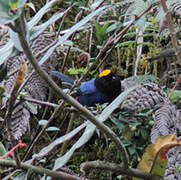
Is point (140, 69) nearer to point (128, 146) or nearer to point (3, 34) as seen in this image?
point (128, 146)

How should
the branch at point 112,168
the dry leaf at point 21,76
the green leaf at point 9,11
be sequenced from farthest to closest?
the branch at point 112,168 < the dry leaf at point 21,76 < the green leaf at point 9,11

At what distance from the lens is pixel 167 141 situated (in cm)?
74

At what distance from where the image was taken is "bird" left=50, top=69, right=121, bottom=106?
7.61ft

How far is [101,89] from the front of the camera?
2.42 meters

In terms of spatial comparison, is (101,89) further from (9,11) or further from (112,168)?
(9,11)

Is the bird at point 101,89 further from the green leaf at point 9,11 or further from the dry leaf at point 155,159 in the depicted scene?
the green leaf at point 9,11

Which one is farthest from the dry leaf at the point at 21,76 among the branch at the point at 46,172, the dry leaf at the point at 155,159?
the dry leaf at the point at 155,159

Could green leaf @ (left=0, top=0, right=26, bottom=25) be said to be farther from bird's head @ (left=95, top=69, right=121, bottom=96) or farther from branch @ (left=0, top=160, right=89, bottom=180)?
bird's head @ (left=95, top=69, right=121, bottom=96)

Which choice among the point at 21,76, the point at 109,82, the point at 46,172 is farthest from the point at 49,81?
the point at 109,82

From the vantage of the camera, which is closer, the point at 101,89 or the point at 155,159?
the point at 155,159

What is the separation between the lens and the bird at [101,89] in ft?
7.61

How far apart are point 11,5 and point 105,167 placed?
409 mm

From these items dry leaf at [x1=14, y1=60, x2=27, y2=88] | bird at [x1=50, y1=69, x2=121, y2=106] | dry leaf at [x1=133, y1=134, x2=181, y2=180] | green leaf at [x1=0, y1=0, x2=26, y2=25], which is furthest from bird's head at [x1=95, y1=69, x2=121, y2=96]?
green leaf at [x1=0, y1=0, x2=26, y2=25]

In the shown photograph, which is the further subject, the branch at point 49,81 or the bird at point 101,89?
the bird at point 101,89
